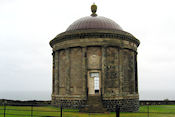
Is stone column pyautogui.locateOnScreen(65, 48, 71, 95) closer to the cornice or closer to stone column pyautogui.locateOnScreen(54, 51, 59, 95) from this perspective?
the cornice

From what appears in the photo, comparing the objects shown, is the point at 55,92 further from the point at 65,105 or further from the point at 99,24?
the point at 99,24

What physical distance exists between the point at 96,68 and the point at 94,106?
3.85 m

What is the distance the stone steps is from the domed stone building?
10 centimetres

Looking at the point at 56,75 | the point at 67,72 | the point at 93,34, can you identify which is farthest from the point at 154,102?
the point at 93,34

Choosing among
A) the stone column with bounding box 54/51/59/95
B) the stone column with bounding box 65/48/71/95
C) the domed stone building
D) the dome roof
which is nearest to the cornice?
the domed stone building

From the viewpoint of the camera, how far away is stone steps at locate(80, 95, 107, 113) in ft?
62.7

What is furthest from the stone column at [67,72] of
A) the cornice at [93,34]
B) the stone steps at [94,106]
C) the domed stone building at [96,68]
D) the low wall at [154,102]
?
the low wall at [154,102]

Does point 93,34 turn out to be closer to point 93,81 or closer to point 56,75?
point 93,81

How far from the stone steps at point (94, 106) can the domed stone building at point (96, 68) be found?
0.10 m

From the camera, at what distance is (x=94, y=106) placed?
19641 mm

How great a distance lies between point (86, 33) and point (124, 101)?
8.19 meters

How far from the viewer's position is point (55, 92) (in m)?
23.8

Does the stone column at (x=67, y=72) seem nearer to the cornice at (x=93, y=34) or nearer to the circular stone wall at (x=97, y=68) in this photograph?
the circular stone wall at (x=97, y=68)

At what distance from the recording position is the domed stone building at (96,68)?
20953 mm
